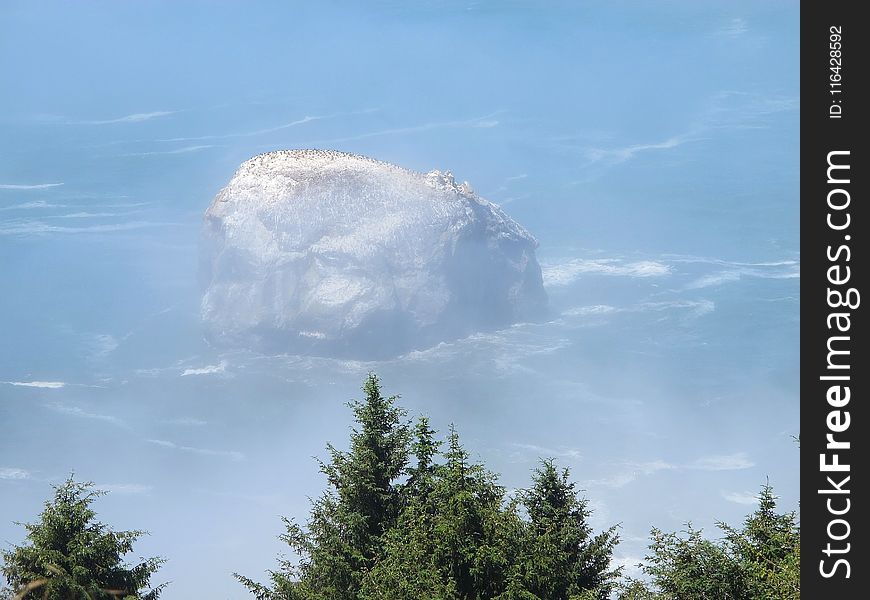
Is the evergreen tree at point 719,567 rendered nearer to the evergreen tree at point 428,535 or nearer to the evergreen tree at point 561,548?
the evergreen tree at point 561,548

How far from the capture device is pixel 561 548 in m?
51.7

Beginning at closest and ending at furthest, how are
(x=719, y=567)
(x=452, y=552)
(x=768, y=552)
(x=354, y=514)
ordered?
(x=452, y=552) < (x=719, y=567) < (x=768, y=552) < (x=354, y=514)

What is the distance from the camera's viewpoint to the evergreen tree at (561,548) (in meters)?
47.3

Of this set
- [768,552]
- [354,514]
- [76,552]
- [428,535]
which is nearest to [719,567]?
[768,552]

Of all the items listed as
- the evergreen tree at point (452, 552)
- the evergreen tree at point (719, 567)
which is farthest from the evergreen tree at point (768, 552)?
the evergreen tree at point (452, 552)

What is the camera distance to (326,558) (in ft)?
169

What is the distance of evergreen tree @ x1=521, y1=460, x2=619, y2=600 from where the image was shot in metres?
47.3
